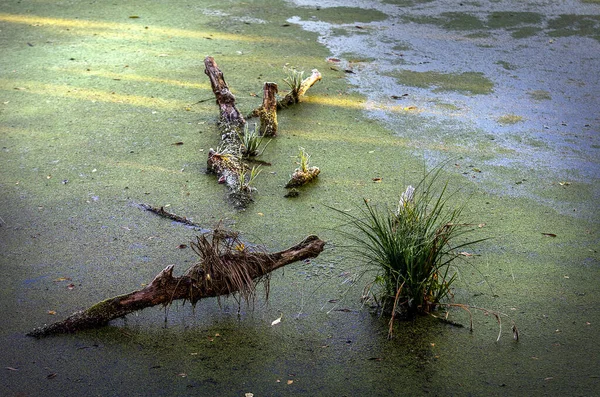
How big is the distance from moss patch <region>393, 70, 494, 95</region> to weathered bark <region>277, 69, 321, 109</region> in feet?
2.04

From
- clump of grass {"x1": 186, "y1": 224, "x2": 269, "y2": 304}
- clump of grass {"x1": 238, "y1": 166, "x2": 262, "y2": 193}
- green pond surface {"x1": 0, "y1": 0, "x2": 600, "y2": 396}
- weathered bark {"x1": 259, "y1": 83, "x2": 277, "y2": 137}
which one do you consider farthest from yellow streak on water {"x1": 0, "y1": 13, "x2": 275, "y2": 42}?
clump of grass {"x1": 186, "y1": 224, "x2": 269, "y2": 304}

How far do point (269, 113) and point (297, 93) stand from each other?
18.1 inches

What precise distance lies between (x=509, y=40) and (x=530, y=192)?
2.51 metres

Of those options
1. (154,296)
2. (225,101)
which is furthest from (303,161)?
(154,296)

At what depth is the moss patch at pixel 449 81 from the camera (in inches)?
180

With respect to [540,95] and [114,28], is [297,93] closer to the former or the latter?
[540,95]

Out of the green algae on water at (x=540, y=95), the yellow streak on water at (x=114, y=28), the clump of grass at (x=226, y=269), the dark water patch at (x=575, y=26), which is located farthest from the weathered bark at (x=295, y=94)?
the dark water patch at (x=575, y=26)

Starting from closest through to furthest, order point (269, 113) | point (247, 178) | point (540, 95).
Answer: point (247, 178)
point (269, 113)
point (540, 95)

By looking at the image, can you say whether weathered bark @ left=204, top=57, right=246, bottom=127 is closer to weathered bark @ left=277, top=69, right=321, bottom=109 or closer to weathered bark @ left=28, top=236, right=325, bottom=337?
weathered bark @ left=277, top=69, right=321, bottom=109

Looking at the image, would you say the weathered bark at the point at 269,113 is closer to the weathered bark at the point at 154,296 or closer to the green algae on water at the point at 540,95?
the weathered bark at the point at 154,296

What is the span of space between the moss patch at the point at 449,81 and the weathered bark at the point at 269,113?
3.73ft

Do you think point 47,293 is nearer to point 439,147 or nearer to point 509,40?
point 439,147

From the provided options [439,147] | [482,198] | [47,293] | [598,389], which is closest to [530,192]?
[482,198]

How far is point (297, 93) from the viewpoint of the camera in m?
4.22
